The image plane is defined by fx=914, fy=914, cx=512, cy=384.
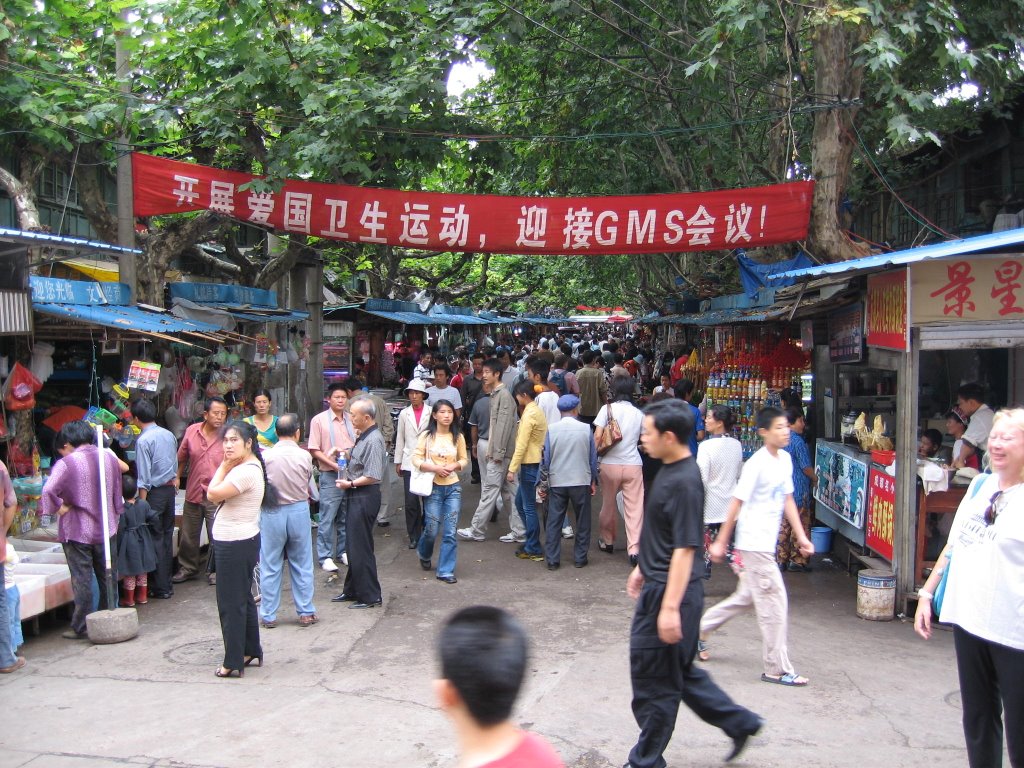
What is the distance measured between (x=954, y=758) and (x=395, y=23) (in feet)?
30.0

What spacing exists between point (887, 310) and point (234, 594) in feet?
17.0

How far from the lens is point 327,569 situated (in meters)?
8.18

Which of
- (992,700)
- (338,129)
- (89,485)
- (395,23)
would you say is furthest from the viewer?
(395,23)

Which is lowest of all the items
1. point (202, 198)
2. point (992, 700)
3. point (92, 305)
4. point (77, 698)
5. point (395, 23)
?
point (77, 698)

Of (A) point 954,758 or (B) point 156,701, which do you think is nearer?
(A) point 954,758

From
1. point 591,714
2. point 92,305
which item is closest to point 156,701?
point 591,714

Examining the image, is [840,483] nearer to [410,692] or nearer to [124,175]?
[410,692]

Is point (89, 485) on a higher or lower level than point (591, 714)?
higher

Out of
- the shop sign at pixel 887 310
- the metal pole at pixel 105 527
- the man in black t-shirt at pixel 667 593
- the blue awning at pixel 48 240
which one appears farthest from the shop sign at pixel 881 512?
the blue awning at pixel 48 240

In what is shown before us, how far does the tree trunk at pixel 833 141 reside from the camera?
29.0 feet

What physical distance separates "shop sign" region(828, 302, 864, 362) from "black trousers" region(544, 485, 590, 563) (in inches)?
107

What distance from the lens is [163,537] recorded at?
7.57 m

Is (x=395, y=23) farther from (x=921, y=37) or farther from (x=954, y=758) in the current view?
(x=954, y=758)

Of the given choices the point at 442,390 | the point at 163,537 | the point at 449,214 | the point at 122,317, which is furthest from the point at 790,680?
the point at 122,317
